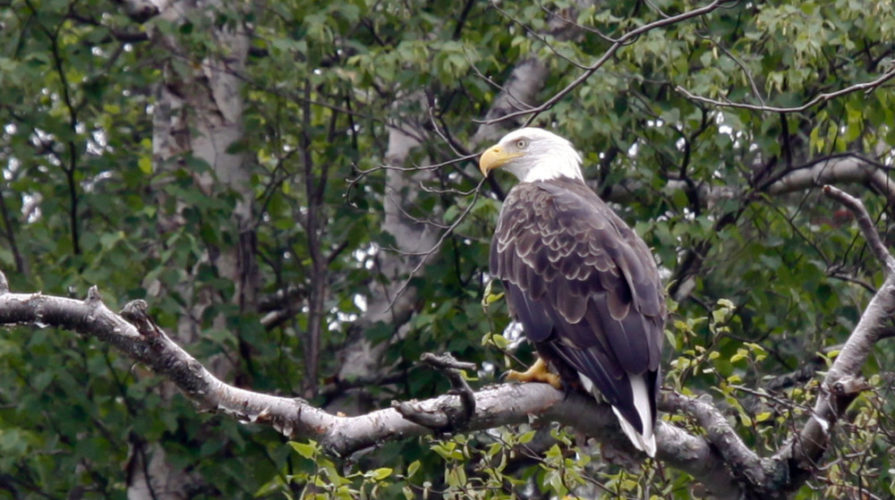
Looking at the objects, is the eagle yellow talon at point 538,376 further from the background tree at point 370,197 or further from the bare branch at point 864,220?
the background tree at point 370,197

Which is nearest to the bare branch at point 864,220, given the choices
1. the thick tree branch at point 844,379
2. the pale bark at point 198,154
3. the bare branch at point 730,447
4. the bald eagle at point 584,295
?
the thick tree branch at point 844,379

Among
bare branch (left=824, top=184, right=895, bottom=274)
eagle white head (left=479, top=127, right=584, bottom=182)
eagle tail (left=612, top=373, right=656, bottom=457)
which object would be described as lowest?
eagle tail (left=612, top=373, right=656, bottom=457)

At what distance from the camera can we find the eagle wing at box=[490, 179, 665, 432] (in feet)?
15.1

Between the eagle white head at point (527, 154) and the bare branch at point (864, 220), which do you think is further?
the eagle white head at point (527, 154)

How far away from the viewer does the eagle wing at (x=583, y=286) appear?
4.60 meters

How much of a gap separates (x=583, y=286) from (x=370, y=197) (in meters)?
2.97

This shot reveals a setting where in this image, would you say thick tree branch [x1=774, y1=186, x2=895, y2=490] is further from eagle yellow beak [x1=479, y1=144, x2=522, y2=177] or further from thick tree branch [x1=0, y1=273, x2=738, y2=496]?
eagle yellow beak [x1=479, y1=144, x2=522, y2=177]

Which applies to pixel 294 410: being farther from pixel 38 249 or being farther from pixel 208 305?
pixel 38 249

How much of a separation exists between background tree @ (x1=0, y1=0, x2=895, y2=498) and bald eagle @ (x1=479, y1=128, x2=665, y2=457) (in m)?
1.04

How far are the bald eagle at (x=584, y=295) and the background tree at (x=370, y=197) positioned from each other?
→ 104 cm

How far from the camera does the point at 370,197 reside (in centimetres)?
773

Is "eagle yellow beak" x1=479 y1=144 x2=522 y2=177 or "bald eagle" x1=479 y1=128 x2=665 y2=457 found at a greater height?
"eagle yellow beak" x1=479 y1=144 x2=522 y2=177

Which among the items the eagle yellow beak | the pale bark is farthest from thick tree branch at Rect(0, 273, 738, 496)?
the pale bark

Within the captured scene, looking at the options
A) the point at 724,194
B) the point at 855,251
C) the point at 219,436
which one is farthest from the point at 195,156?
the point at 855,251
